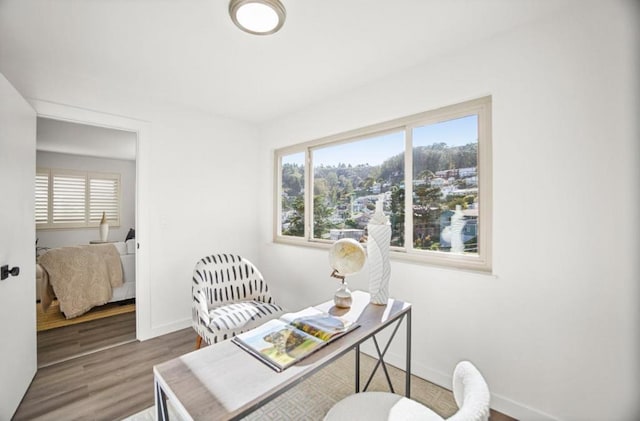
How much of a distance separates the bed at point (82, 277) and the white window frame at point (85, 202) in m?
2.66

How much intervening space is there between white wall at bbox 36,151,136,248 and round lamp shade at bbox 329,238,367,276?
6.37 m

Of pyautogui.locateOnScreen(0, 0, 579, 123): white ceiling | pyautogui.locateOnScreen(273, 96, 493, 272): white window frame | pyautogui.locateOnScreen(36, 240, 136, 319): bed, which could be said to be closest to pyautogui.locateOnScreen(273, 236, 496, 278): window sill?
pyautogui.locateOnScreen(273, 96, 493, 272): white window frame

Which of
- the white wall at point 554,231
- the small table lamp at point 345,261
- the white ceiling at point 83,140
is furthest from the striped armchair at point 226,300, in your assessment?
the white ceiling at point 83,140

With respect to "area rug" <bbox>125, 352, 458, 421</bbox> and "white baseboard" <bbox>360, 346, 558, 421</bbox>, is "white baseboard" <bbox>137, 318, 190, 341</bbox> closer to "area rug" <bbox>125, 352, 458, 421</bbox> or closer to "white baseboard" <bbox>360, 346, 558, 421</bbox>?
"area rug" <bbox>125, 352, 458, 421</bbox>

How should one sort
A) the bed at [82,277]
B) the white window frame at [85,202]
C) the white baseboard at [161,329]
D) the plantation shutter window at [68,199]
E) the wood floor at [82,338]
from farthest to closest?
the plantation shutter window at [68,199], the white window frame at [85,202], the bed at [82,277], the white baseboard at [161,329], the wood floor at [82,338]

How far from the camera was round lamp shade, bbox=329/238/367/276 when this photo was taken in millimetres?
1701

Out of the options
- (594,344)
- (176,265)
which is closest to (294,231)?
(176,265)

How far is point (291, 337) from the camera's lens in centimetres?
130

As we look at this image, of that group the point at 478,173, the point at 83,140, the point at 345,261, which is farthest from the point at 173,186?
the point at 83,140

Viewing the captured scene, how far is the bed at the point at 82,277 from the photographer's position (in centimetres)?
337

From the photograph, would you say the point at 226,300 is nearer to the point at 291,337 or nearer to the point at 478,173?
the point at 291,337

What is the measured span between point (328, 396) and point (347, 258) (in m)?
1.06

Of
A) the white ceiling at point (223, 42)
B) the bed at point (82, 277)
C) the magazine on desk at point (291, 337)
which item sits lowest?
the bed at point (82, 277)

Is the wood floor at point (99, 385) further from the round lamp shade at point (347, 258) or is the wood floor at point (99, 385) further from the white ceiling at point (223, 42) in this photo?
the white ceiling at point (223, 42)
